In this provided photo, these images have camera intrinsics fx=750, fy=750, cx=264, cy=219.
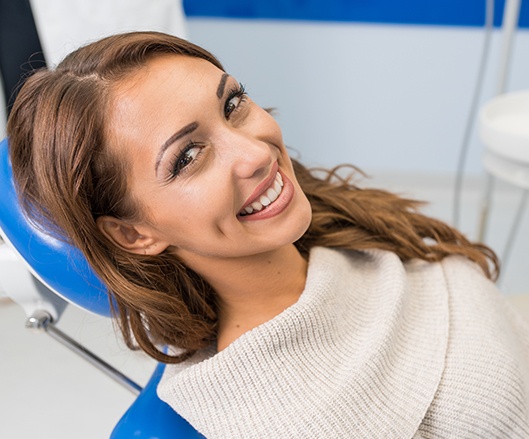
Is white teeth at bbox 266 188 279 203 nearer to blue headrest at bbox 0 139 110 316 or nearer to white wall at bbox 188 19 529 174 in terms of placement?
blue headrest at bbox 0 139 110 316

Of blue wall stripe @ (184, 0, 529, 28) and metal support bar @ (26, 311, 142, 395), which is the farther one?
blue wall stripe @ (184, 0, 529, 28)

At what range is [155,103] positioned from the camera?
82cm

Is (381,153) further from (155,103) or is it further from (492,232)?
(155,103)

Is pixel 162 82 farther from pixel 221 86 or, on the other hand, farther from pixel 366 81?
pixel 366 81

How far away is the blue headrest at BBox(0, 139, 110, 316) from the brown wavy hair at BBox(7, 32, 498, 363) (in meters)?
0.03

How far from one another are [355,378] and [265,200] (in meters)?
0.23

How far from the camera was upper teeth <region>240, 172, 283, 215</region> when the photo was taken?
863 mm

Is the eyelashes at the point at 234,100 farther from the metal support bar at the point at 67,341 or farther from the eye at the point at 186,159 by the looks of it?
the metal support bar at the point at 67,341

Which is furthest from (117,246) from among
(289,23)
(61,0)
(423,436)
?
(289,23)

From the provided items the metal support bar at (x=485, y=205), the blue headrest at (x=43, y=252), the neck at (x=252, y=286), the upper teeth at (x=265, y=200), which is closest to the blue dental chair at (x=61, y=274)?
the blue headrest at (x=43, y=252)

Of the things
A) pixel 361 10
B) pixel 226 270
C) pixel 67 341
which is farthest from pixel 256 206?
pixel 361 10

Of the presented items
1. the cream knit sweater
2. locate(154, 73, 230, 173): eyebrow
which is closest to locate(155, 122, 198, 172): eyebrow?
locate(154, 73, 230, 173): eyebrow

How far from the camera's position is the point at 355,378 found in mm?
878

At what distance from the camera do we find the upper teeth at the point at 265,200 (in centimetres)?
86
